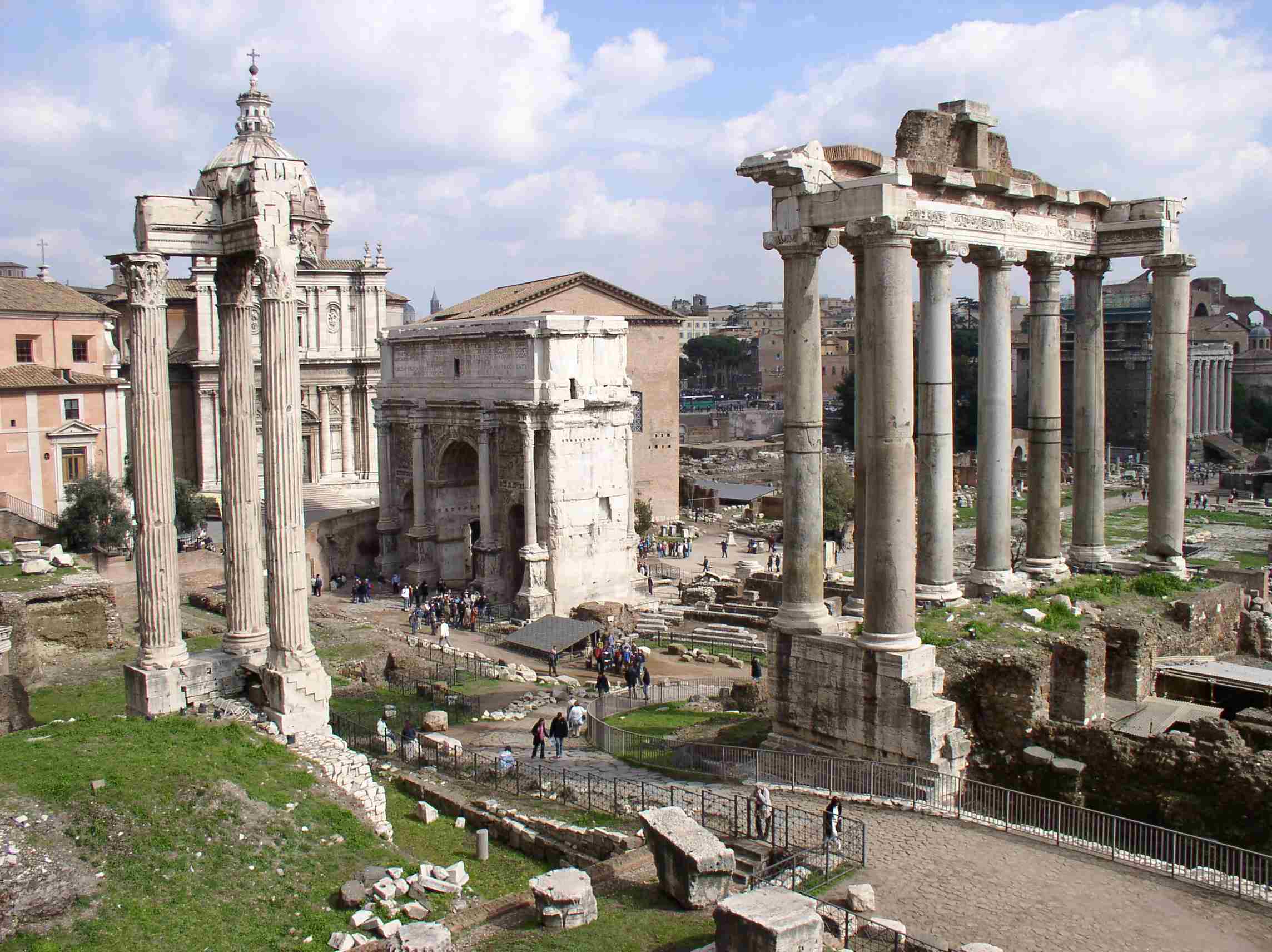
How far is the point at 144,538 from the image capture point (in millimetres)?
14250

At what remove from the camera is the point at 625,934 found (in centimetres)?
984

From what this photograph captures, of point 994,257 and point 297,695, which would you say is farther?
point 994,257

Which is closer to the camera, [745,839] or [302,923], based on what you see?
[302,923]

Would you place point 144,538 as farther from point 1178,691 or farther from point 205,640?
point 1178,691

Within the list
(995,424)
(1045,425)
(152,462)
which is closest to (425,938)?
(152,462)

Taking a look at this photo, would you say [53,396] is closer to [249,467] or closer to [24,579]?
[24,579]

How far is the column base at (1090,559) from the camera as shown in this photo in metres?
18.6

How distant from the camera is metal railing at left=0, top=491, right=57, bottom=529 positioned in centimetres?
2964

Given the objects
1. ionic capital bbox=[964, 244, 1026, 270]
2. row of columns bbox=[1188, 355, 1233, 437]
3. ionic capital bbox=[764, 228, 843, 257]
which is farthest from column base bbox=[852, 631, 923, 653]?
row of columns bbox=[1188, 355, 1233, 437]

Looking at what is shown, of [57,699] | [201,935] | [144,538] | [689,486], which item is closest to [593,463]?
[57,699]

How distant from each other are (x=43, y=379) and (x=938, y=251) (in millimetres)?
25054

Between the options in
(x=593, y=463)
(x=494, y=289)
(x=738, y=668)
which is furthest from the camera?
(x=494, y=289)

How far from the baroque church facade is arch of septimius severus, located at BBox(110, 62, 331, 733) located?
1110 inches

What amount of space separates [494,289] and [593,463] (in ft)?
72.3
